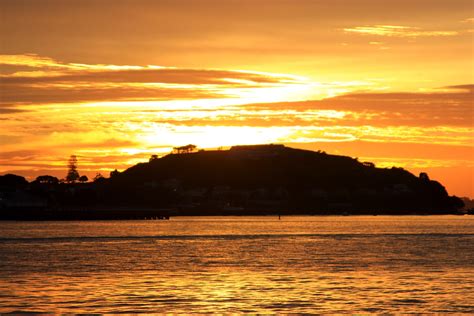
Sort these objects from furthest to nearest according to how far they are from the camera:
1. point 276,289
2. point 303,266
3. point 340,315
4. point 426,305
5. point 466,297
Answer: point 303,266, point 276,289, point 466,297, point 426,305, point 340,315

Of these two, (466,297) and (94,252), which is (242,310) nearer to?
(466,297)

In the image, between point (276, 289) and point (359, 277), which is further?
point (359, 277)

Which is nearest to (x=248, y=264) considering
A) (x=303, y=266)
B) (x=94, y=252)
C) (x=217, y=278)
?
(x=303, y=266)

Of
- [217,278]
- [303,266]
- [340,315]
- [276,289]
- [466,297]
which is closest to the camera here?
[340,315]

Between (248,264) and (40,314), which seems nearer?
(40,314)

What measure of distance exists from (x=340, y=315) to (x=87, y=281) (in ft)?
81.2

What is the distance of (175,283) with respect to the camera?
63.8 m

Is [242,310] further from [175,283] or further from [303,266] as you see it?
[303,266]

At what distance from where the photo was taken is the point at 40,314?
156ft

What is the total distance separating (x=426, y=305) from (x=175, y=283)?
20.1m

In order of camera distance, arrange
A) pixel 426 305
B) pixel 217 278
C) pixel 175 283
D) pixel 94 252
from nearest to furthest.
Result: pixel 426 305 → pixel 175 283 → pixel 217 278 → pixel 94 252

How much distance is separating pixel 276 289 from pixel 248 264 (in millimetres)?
23615

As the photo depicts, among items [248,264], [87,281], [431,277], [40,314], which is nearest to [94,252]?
[248,264]

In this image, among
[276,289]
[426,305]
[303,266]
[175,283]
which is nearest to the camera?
[426,305]
